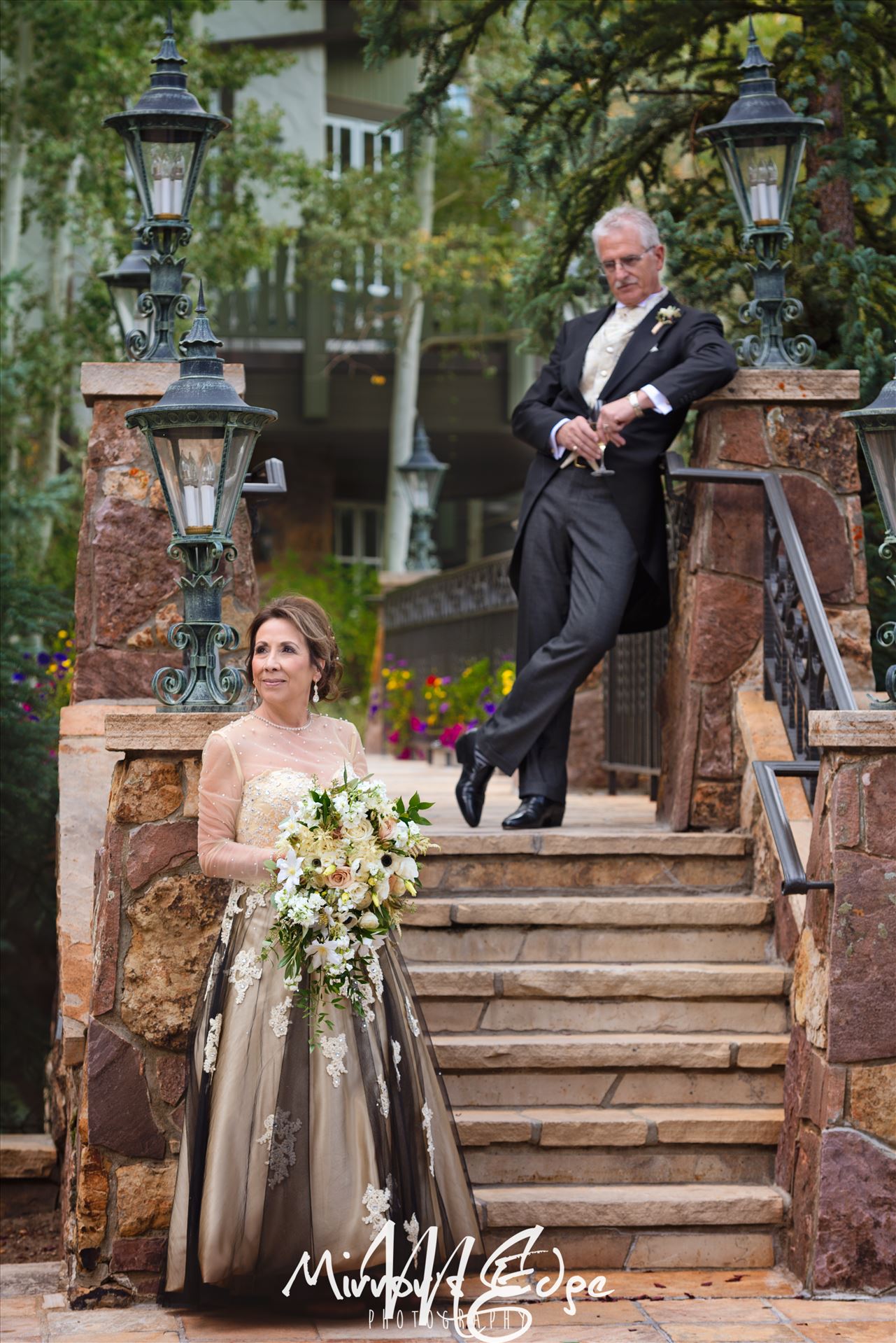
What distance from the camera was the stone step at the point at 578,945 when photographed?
18.1 ft

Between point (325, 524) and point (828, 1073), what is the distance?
1762 centimetres

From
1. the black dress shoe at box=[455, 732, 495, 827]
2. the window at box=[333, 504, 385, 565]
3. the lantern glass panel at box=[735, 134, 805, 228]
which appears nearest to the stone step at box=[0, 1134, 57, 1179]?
the black dress shoe at box=[455, 732, 495, 827]

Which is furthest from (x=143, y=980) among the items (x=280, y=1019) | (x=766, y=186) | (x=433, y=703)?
(x=433, y=703)

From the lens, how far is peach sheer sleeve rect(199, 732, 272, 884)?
13.9 feet

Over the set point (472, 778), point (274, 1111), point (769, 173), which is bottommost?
point (274, 1111)

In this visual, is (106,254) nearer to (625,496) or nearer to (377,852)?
(625,496)

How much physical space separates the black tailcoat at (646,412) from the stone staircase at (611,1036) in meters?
0.97

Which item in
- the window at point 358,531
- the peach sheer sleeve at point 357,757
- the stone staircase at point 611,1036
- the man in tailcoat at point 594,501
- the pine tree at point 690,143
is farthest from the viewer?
the window at point 358,531

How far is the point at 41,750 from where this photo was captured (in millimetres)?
8477

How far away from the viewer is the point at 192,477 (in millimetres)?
4883

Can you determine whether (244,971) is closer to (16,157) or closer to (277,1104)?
(277,1104)

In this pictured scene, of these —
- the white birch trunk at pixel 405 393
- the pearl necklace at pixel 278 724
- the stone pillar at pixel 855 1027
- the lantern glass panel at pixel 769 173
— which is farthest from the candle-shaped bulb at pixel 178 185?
the white birch trunk at pixel 405 393

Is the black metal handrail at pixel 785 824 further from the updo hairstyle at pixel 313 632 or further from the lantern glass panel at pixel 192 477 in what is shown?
the lantern glass panel at pixel 192 477

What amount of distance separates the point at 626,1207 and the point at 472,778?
6.02 feet
